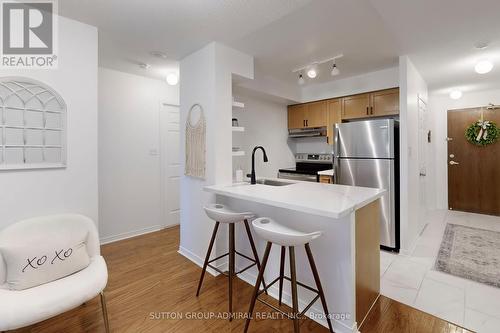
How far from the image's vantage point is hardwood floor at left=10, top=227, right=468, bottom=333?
1.74 meters

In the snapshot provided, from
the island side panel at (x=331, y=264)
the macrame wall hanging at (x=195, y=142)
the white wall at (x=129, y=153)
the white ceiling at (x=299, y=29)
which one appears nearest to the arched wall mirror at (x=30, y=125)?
the white ceiling at (x=299, y=29)

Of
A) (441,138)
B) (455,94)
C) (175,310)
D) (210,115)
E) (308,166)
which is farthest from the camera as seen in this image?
(441,138)

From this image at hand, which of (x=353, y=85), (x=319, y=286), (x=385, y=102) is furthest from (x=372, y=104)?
(x=319, y=286)

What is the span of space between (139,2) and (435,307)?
11.1 feet

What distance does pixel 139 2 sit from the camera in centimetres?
185

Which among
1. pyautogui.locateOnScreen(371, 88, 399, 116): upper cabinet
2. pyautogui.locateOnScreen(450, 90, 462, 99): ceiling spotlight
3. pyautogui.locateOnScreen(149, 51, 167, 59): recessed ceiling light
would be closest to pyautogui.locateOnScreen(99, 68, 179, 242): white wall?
pyautogui.locateOnScreen(149, 51, 167, 59): recessed ceiling light

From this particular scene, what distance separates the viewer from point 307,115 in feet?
14.6

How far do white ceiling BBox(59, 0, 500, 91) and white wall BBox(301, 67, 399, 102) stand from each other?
321mm

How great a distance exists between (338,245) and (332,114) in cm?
290

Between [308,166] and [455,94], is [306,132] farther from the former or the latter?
[455,94]

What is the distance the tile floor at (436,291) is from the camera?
183 centimetres

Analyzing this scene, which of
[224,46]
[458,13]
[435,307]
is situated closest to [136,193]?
[224,46]

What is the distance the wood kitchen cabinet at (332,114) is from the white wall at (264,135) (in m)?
0.89

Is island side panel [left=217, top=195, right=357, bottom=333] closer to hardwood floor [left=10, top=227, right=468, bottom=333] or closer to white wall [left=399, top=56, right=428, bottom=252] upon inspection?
Result: hardwood floor [left=10, top=227, right=468, bottom=333]
